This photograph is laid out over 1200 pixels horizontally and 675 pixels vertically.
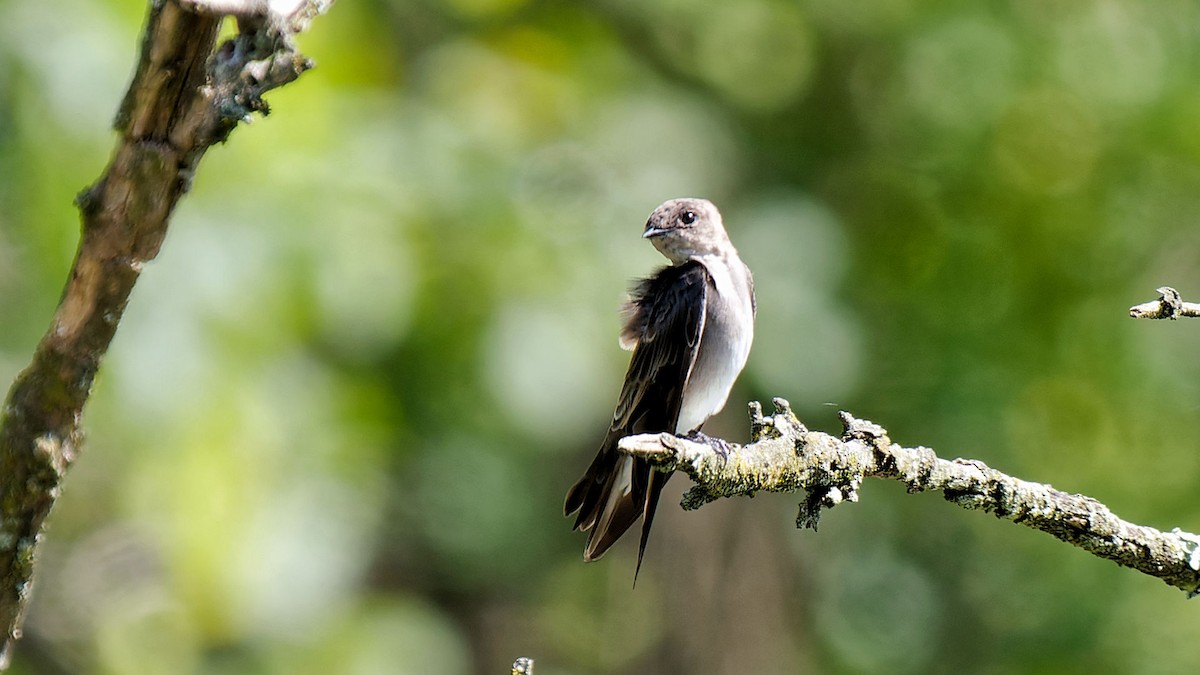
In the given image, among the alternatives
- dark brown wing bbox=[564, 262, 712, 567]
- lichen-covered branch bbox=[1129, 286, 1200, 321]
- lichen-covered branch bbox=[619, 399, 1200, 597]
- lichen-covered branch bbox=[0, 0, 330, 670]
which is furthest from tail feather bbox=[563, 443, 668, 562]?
lichen-covered branch bbox=[0, 0, 330, 670]

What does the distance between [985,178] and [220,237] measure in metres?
5.02

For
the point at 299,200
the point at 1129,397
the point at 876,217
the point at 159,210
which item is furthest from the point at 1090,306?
the point at 159,210

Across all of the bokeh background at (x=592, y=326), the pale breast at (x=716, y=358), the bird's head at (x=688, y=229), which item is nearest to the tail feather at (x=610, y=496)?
the pale breast at (x=716, y=358)

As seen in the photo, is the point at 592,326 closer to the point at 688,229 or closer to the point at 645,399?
the point at 688,229

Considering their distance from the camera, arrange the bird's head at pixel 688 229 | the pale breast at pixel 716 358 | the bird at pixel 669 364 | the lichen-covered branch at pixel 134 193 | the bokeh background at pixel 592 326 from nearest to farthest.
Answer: the lichen-covered branch at pixel 134 193 → the bird at pixel 669 364 → the pale breast at pixel 716 358 → the bird's head at pixel 688 229 → the bokeh background at pixel 592 326

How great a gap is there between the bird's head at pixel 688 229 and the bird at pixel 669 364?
11 centimetres

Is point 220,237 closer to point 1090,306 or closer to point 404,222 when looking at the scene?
point 404,222

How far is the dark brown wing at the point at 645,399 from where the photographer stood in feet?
12.4

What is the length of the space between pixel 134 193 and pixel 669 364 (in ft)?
9.32

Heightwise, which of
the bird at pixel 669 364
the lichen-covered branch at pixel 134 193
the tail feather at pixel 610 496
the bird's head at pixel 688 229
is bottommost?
the lichen-covered branch at pixel 134 193

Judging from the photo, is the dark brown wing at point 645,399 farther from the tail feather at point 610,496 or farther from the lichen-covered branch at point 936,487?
the lichen-covered branch at point 936,487

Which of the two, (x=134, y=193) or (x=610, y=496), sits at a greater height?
(x=610, y=496)

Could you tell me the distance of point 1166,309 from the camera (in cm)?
227

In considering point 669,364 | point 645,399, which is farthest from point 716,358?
point 645,399
